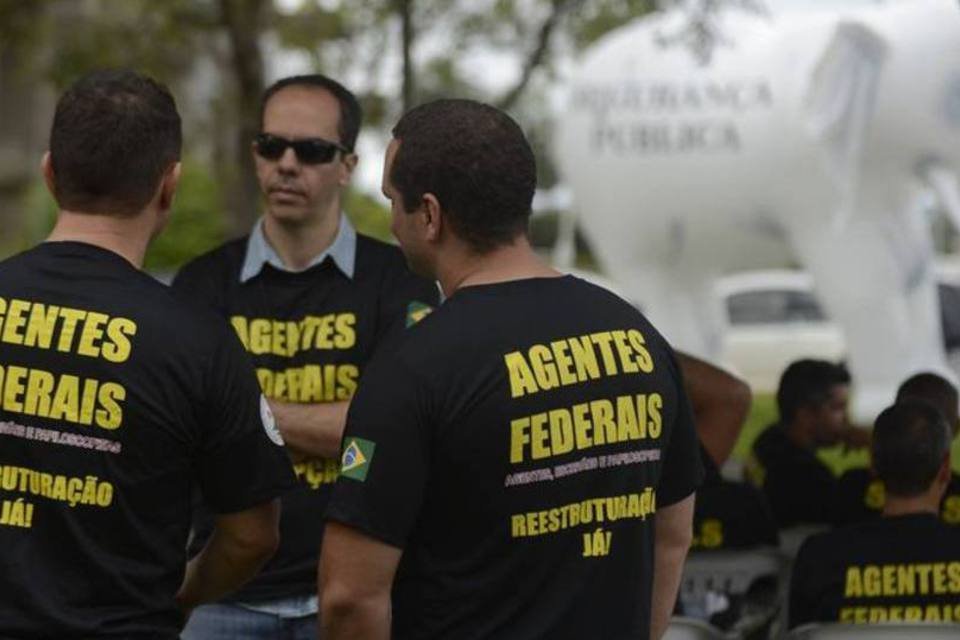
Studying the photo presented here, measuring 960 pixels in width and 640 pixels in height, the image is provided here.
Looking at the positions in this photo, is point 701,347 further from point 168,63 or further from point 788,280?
point 788,280

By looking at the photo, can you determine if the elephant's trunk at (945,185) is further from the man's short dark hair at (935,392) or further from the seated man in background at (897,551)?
the seated man in background at (897,551)

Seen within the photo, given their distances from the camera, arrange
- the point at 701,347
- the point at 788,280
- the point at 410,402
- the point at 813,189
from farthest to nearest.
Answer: the point at 788,280 < the point at 701,347 < the point at 813,189 < the point at 410,402

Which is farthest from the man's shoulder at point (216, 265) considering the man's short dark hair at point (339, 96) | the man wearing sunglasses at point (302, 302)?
the man's short dark hair at point (339, 96)

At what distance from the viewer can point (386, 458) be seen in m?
3.16

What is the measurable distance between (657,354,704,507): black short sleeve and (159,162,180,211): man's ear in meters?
0.85

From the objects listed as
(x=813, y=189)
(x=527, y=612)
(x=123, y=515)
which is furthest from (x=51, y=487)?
(x=813, y=189)

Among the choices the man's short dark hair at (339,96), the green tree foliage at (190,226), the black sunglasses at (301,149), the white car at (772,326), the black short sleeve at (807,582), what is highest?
the green tree foliage at (190,226)

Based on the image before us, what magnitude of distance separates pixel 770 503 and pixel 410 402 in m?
3.54

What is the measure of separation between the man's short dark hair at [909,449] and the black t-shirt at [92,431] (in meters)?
2.04

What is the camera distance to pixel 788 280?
2639 centimetres

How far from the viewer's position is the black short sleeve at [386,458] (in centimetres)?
316

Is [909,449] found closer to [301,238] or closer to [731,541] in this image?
[731,541]

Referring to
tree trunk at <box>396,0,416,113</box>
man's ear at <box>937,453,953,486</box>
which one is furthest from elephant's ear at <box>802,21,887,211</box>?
man's ear at <box>937,453,953,486</box>

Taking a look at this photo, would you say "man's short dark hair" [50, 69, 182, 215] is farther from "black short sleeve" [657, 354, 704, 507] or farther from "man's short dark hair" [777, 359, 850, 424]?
"man's short dark hair" [777, 359, 850, 424]
